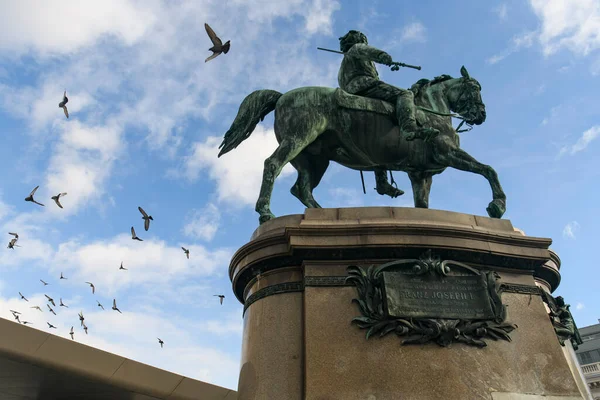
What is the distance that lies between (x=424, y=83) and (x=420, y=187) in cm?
192

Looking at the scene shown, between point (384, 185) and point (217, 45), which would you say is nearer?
point (384, 185)

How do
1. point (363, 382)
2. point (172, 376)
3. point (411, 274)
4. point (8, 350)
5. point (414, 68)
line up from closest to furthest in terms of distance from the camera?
point (363, 382) → point (411, 274) → point (414, 68) → point (8, 350) → point (172, 376)

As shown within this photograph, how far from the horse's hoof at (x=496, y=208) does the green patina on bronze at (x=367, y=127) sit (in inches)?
0.6

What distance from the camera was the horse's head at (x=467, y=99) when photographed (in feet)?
32.3

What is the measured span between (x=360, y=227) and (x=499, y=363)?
7.67 feet

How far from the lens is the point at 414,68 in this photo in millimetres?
9758

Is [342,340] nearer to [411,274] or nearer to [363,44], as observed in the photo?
[411,274]

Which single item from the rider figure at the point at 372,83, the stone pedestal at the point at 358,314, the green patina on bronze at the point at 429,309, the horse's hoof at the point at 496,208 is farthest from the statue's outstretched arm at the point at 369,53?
the green patina on bronze at the point at 429,309

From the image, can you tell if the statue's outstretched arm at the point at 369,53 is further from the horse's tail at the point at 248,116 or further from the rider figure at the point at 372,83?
the horse's tail at the point at 248,116

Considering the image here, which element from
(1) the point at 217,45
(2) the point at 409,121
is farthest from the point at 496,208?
(1) the point at 217,45

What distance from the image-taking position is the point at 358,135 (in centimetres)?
931

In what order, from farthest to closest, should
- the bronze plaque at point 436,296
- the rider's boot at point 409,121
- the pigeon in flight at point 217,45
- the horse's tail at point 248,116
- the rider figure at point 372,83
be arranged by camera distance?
the pigeon in flight at point 217,45
the horse's tail at point 248,116
the rider figure at point 372,83
the rider's boot at point 409,121
the bronze plaque at point 436,296

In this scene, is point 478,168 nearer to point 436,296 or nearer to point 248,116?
point 436,296

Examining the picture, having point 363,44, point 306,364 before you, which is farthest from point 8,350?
point 363,44
